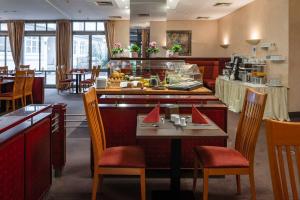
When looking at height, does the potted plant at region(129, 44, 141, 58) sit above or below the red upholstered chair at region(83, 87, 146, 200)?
above

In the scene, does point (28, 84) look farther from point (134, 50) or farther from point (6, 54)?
point (6, 54)

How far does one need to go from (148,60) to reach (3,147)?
4.20 meters

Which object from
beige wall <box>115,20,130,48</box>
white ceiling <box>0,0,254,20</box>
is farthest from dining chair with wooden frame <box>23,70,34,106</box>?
beige wall <box>115,20,130,48</box>

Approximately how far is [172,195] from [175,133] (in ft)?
2.33

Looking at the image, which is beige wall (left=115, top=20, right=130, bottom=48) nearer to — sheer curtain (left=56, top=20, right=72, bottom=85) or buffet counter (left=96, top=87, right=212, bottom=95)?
sheer curtain (left=56, top=20, right=72, bottom=85)

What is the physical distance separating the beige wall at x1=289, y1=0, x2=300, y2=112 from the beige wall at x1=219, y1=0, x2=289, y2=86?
0.36 ft

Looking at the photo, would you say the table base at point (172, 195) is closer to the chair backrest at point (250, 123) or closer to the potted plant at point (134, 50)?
the chair backrest at point (250, 123)

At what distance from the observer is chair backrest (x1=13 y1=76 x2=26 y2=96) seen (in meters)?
8.06

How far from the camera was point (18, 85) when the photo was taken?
820 centimetres

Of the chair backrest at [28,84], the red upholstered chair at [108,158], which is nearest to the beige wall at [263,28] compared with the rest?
the red upholstered chair at [108,158]

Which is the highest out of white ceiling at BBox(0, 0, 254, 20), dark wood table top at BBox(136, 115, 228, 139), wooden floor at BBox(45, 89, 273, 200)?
white ceiling at BBox(0, 0, 254, 20)

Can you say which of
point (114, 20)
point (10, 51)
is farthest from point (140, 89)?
point (10, 51)

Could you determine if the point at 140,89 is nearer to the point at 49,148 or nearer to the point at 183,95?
the point at 183,95

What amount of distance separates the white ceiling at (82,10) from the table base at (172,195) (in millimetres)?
7884
